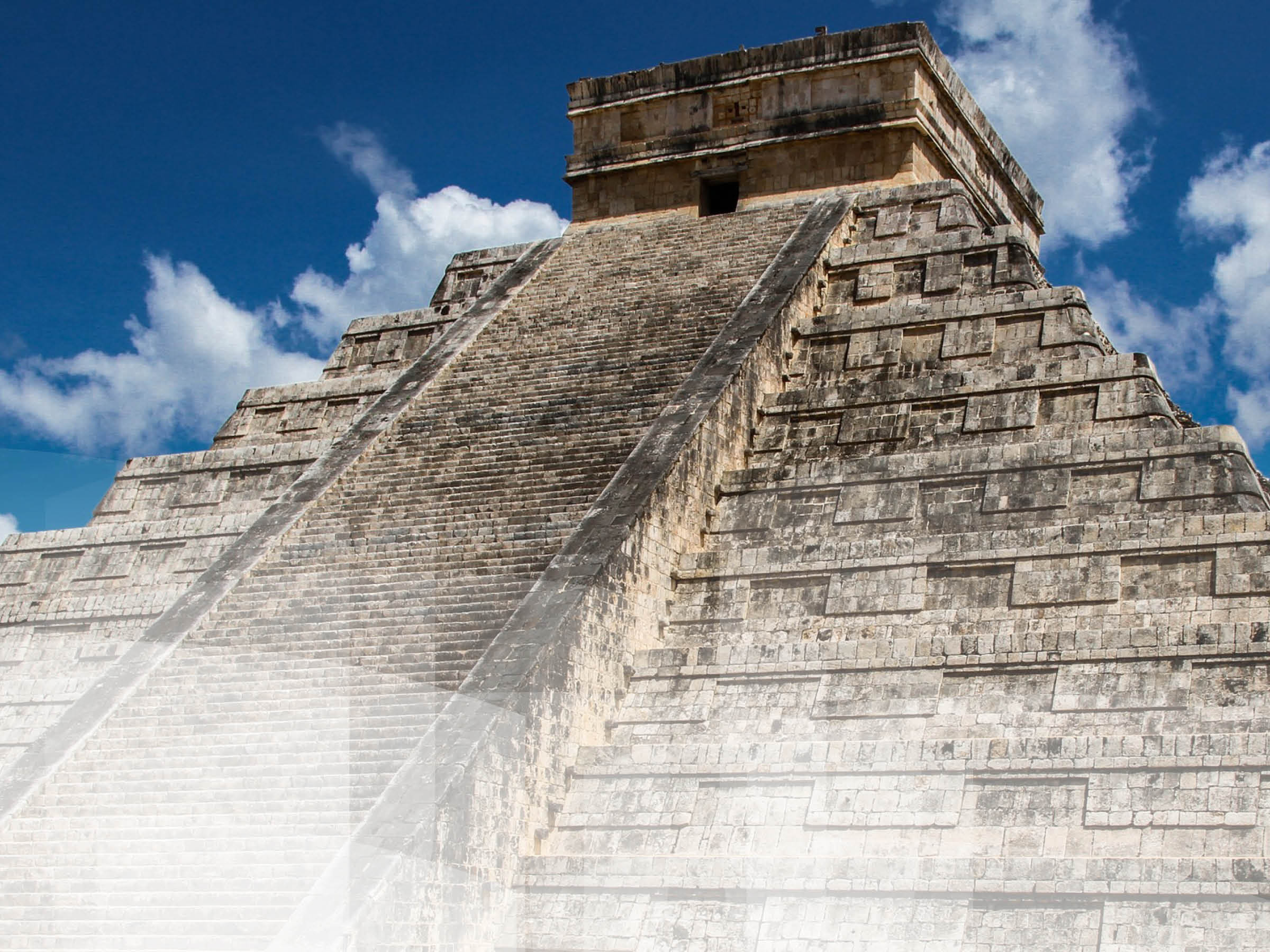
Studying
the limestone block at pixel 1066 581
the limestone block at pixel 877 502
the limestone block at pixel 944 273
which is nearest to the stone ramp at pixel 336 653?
the limestone block at pixel 944 273

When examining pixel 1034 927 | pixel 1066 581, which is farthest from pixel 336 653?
pixel 1034 927

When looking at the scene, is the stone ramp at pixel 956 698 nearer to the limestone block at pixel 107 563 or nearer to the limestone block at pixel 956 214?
the limestone block at pixel 956 214

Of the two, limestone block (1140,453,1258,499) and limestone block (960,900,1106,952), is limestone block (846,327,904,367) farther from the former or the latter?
limestone block (960,900,1106,952)

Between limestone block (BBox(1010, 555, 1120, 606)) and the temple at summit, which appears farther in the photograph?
limestone block (BBox(1010, 555, 1120, 606))

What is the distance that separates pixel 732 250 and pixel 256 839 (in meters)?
7.99

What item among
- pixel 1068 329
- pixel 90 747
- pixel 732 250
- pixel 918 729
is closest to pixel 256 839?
pixel 90 747

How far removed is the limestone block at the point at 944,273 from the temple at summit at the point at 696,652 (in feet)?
0.11

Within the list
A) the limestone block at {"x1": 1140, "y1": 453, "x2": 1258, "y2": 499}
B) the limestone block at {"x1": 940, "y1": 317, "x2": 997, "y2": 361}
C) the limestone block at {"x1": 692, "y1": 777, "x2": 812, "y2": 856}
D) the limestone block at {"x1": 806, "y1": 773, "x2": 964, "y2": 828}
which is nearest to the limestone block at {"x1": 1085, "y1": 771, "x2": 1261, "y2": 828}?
the limestone block at {"x1": 806, "y1": 773, "x2": 964, "y2": 828}

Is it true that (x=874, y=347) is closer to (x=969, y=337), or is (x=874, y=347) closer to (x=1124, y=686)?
(x=969, y=337)

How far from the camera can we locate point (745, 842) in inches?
341

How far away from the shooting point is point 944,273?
43.5 ft

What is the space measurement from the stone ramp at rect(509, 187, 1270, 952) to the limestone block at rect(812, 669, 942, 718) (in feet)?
0.06

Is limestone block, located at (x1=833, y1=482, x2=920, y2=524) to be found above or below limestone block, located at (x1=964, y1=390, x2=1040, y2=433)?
below

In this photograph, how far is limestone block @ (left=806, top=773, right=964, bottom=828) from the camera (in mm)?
8375
